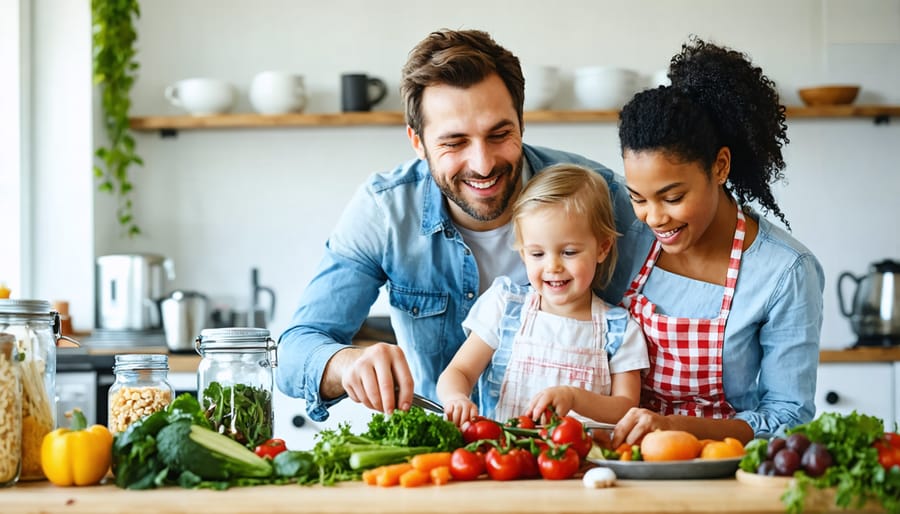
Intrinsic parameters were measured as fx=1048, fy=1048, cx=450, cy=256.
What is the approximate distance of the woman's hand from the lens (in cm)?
172

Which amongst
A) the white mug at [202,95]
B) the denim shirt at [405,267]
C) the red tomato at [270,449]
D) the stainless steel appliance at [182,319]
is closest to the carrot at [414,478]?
the red tomato at [270,449]

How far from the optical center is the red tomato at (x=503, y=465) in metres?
1.57

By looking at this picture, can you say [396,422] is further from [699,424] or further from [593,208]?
[593,208]

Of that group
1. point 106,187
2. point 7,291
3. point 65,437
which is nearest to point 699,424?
point 65,437

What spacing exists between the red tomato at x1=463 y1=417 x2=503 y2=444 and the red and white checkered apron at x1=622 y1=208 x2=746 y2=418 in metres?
0.53

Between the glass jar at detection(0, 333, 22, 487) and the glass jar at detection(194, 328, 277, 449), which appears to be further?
→ the glass jar at detection(194, 328, 277, 449)

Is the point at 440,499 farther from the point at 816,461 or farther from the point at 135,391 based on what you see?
the point at 135,391

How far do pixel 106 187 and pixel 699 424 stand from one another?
3.30m

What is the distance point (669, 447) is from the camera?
1.58 meters

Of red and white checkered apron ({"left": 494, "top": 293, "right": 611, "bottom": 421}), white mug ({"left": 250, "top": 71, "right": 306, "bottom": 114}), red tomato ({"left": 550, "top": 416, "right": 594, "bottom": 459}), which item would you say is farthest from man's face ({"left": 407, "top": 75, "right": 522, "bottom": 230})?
white mug ({"left": 250, "top": 71, "right": 306, "bottom": 114})

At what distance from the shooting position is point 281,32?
474cm

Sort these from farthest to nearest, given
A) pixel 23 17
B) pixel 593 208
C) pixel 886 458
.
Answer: pixel 23 17, pixel 593 208, pixel 886 458

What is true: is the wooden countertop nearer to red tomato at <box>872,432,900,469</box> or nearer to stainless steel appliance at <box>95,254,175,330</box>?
red tomato at <box>872,432,900,469</box>

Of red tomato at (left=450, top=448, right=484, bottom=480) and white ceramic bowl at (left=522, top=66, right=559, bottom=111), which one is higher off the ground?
white ceramic bowl at (left=522, top=66, right=559, bottom=111)
